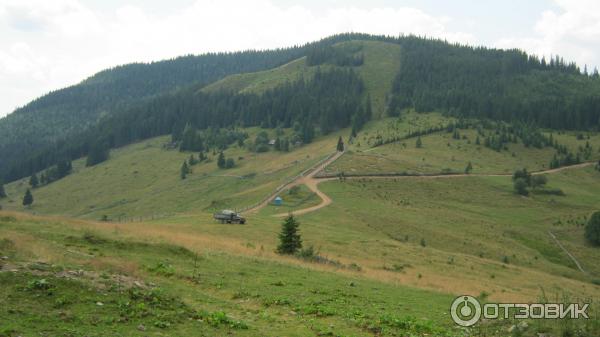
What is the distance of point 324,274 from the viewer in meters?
28.1

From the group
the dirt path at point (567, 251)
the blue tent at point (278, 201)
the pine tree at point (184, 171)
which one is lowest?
the dirt path at point (567, 251)

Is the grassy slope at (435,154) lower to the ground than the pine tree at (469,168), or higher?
higher

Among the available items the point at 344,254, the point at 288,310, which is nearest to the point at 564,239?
the point at 344,254

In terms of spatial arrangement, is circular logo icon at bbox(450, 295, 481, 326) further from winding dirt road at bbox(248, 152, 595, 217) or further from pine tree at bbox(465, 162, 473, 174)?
pine tree at bbox(465, 162, 473, 174)

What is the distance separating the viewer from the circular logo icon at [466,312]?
1839 centimetres

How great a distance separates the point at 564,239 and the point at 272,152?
332ft

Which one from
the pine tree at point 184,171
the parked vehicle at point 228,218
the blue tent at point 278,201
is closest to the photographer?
the parked vehicle at point 228,218

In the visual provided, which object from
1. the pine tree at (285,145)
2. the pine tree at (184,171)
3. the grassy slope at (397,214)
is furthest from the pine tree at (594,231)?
the pine tree at (184,171)

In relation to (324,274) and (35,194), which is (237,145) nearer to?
(35,194)

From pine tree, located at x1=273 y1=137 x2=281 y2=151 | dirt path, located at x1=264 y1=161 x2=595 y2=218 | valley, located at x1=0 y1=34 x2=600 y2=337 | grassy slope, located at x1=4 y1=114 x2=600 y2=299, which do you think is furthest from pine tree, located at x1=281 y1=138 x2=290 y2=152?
dirt path, located at x1=264 y1=161 x2=595 y2=218

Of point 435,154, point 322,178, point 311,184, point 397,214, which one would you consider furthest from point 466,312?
point 435,154

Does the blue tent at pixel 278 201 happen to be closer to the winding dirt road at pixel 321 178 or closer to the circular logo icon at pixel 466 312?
the winding dirt road at pixel 321 178

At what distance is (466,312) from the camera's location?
63.7 ft

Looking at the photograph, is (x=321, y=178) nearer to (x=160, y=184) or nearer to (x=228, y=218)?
(x=228, y=218)
